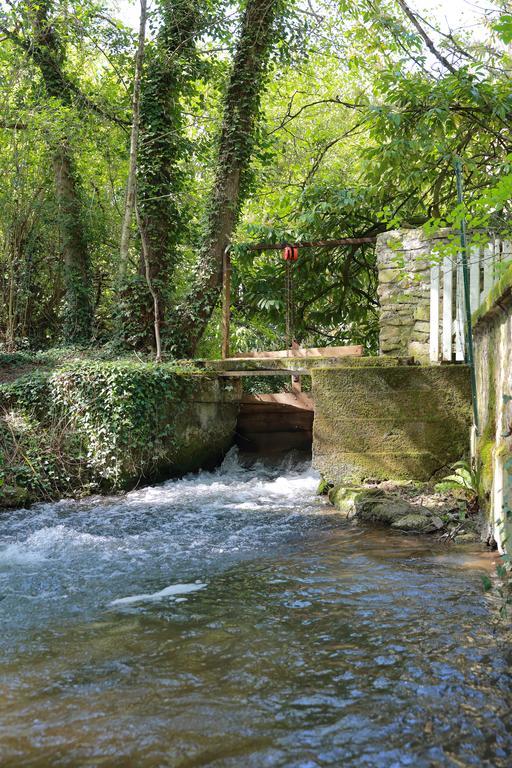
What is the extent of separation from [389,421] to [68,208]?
331 inches

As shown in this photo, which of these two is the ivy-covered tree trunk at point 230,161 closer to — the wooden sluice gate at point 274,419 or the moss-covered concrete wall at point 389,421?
the wooden sluice gate at point 274,419

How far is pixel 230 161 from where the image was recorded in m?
11.6

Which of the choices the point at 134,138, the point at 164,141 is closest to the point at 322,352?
the point at 134,138

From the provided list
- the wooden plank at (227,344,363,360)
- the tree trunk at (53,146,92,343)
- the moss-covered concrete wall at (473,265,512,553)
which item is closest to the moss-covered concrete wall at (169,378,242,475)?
the wooden plank at (227,344,363,360)

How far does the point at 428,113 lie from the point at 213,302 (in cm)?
476

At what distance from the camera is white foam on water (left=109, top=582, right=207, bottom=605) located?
374 cm

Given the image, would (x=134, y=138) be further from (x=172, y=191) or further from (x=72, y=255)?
(x=72, y=255)

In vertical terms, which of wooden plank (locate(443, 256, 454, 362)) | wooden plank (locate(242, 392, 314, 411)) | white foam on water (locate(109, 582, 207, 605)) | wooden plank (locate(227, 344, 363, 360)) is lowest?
white foam on water (locate(109, 582, 207, 605))

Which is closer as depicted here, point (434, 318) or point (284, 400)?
point (434, 318)

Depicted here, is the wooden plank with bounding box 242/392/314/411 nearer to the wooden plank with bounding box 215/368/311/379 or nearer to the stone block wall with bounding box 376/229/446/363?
the wooden plank with bounding box 215/368/311/379

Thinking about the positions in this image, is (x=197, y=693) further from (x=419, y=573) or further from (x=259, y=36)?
(x=259, y=36)

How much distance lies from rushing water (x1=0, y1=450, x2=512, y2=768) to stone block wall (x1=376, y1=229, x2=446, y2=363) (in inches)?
136

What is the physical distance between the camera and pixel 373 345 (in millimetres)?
12359

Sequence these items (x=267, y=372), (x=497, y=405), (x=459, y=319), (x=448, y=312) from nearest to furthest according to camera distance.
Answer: (x=497, y=405) < (x=459, y=319) < (x=448, y=312) < (x=267, y=372)
